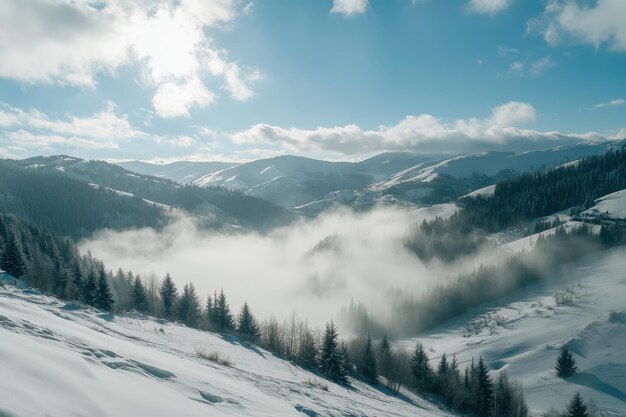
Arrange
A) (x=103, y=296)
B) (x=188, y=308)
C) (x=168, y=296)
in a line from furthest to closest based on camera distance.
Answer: (x=168, y=296), (x=188, y=308), (x=103, y=296)

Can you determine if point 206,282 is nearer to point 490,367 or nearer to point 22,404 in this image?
point 490,367

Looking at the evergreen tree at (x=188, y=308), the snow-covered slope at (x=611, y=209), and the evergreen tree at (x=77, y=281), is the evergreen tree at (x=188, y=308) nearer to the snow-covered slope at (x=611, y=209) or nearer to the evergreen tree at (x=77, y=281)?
the evergreen tree at (x=77, y=281)

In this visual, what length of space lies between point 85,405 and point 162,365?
6.27 metres

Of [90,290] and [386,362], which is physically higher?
[90,290]

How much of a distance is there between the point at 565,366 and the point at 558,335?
846 inches

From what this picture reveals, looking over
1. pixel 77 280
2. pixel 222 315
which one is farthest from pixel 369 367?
pixel 77 280

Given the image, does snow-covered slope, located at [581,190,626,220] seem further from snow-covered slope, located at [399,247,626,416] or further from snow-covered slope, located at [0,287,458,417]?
snow-covered slope, located at [0,287,458,417]

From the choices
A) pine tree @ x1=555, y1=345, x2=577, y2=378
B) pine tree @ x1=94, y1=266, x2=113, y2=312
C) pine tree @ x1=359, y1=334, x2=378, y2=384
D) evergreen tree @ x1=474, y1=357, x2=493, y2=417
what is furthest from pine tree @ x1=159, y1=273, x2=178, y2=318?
pine tree @ x1=555, y1=345, x2=577, y2=378

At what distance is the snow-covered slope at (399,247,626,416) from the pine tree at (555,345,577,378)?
1567 mm

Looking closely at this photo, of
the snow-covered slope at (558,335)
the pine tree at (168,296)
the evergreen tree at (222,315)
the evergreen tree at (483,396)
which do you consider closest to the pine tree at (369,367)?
the evergreen tree at (483,396)

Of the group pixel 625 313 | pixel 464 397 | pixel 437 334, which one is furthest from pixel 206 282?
pixel 625 313

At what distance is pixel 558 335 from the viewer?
98312 millimetres

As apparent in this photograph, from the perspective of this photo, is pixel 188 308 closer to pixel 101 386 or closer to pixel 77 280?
pixel 77 280

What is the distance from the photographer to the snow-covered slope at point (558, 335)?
76438 millimetres
